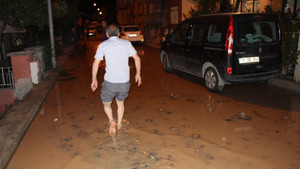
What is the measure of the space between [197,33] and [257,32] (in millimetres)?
1740

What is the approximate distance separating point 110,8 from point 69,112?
63.4 metres

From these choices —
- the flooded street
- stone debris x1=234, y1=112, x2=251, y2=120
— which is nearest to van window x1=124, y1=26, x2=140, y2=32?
the flooded street

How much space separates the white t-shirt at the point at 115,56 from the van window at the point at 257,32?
11.0 ft

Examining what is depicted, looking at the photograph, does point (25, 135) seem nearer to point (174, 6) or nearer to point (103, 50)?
point (103, 50)

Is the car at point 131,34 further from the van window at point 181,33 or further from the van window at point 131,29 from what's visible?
the van window at point 181,33

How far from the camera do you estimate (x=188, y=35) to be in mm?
8617

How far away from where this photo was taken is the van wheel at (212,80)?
24.0 feet

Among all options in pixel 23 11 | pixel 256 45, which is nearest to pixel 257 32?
pixel 256 45

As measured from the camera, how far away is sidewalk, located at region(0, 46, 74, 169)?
4172mm

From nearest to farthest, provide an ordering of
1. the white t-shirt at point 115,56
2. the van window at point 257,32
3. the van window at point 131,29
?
the white t-shirt at point 115,56, the van window at point 257,32, the van window at point 131,29

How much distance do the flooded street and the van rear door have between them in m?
0.73

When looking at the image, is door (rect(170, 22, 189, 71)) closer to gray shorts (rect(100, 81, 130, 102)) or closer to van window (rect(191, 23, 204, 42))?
van window (rect(191, 23, 204, 42))

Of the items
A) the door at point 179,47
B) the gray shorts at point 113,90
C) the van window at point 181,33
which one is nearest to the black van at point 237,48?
the door at point 179,47

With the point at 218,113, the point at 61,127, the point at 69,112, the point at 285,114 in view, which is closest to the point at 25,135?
the point at 61,127
